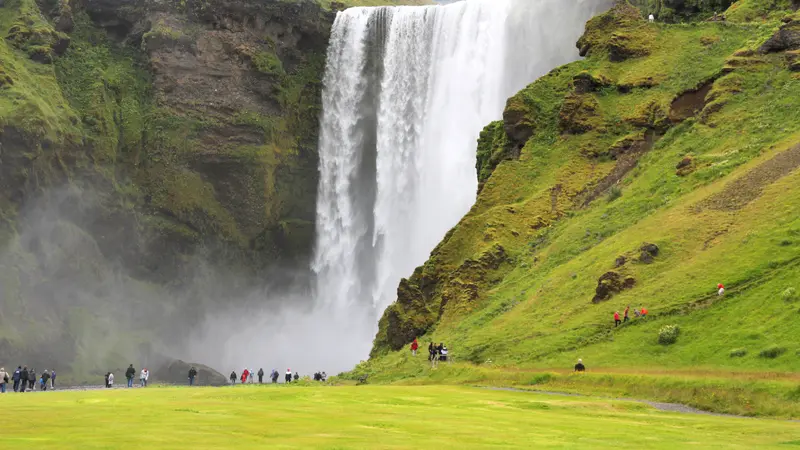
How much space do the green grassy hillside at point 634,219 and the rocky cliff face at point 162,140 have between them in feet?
143

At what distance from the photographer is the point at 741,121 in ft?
199

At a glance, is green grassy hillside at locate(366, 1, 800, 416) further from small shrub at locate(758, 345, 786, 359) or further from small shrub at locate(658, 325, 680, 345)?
small shrub at locate(658, 325, 680, 345)

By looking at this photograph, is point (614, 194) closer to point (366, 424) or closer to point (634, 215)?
point (634, 215)

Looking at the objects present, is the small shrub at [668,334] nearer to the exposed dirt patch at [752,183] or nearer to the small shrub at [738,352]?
the small shrub at [738,352]

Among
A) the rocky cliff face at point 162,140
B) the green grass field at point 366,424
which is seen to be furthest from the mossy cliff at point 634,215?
the rocky cliff face at point 162,140

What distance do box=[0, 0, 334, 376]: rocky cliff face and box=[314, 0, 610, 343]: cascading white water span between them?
4.10 m

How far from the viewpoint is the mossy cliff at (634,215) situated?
1679 inches

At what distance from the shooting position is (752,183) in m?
51.0

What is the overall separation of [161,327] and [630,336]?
256ft

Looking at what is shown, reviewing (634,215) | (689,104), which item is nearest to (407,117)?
(689,104)

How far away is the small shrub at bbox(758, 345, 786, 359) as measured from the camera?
35.4 meters

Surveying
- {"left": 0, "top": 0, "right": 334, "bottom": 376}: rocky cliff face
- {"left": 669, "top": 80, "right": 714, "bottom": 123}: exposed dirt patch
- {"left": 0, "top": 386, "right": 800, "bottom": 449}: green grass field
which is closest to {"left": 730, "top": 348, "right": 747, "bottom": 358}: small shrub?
{"left": 0, "top": 386, "right": 800, "bottom": 449}: green grass field

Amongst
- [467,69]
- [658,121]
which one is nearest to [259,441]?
[658,121]

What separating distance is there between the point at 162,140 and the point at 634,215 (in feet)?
242
